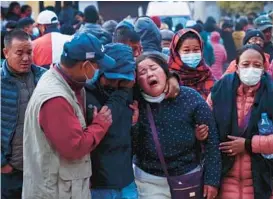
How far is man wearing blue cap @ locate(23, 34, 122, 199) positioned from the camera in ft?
9.29

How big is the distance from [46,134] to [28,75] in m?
1.00

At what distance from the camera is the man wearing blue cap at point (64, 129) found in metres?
2.83

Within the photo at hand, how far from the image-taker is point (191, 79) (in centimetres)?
433

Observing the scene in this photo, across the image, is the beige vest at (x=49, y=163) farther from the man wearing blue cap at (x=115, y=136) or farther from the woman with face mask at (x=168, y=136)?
the woman with face mask at (x=168, y=136)

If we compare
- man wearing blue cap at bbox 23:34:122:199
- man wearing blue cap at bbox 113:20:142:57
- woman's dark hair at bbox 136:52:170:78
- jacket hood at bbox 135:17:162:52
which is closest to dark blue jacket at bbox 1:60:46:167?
man wearing blue cap at bbox 23:34:122:199

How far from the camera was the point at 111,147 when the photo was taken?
3.16m

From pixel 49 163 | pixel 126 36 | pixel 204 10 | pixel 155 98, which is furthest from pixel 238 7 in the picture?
pixel 49 163

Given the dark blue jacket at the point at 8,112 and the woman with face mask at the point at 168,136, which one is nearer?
the woman with face mask at the point at 168,136

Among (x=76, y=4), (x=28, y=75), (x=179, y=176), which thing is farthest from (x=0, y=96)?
(x=76, y=4)

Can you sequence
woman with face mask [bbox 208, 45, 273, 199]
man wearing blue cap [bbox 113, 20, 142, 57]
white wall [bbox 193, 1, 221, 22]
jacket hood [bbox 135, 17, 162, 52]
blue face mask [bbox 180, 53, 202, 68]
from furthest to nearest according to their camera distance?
white wall [bbox 193, 1, 221, 22]
jacket hood [bbox 135, 17, 162, 52]
man wearing blue cap [bbox 113, 20, 142, 57]
blue face mask [bbox 180, 53, 202, 68]
woman with face mask [bbox 208, 45, 273, 199]

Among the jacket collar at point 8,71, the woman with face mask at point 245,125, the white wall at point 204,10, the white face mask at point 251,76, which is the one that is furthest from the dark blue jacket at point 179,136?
the white wall at point 204,10

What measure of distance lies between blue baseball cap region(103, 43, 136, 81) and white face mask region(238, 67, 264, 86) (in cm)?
78

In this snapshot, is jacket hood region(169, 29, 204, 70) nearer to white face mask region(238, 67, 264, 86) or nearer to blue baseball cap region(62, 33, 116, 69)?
white face mask region(238, 67, 264, 86)

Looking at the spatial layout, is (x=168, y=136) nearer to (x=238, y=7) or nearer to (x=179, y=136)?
(x=179, y=136)
